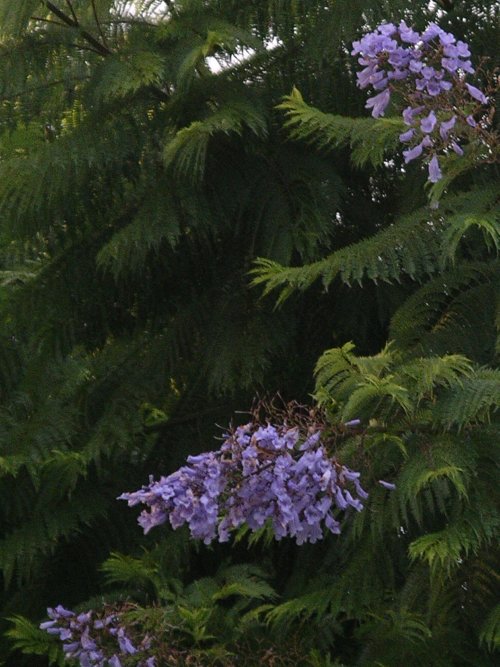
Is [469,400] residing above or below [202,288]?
below

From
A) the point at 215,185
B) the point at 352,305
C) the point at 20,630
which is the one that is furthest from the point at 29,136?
the point at 20,630

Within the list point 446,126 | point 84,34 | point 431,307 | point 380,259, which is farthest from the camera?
point 84,34

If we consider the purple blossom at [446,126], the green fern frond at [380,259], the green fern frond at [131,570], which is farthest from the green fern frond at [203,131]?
the green fern frond at [131,570]

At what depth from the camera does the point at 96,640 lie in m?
2.49

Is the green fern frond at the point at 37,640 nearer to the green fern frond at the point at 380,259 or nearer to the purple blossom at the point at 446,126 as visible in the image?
the green fern frond at the point at 380,259

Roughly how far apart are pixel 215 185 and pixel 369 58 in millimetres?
863

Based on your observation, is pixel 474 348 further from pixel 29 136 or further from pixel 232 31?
pixel 29 136

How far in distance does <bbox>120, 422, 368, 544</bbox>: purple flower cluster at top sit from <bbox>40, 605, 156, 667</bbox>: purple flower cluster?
0.47m

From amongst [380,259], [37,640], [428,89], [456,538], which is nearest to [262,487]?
[456,538]

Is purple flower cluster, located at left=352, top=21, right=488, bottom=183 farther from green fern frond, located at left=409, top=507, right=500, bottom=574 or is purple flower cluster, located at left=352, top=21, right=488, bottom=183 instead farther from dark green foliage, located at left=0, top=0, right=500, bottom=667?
green fern frond, located at left=409, top=507, right=500, bottom=574

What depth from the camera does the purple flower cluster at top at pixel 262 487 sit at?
6.64ft

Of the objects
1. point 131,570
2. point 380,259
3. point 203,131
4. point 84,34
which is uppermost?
point 84,34

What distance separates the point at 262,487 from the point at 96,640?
2.15 feet

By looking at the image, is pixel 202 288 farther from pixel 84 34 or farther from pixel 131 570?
pixel 131 570
